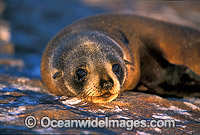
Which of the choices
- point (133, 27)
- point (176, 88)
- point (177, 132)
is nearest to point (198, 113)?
point (177, 132)

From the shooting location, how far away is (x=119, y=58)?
4383mm

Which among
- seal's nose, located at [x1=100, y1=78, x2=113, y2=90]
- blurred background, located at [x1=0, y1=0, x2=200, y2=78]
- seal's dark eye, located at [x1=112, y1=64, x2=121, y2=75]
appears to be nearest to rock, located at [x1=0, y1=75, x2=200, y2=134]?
seal's nose, located at [x1=100, y1=78, x2=113, y2=90]

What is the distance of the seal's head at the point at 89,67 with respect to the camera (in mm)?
3713

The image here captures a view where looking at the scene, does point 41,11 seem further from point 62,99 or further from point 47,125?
point 47,125

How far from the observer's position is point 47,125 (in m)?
2.79

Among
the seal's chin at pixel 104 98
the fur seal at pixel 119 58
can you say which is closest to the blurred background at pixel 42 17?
the fur seal at pixel 119 58

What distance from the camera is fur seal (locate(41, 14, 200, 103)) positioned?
3963 mm

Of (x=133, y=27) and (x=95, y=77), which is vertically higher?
(x=133, y=27)

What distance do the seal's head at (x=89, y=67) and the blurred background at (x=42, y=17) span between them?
346cm

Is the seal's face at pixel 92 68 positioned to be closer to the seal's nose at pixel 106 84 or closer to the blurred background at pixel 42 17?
the seal's nose at pixel 106 84

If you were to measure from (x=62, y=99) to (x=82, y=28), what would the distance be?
1854mm

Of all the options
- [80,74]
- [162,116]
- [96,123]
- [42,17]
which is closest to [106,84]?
[80,74]

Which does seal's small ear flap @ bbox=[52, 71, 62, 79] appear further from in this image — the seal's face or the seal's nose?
the seal's nose

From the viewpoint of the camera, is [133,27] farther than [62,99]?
Yes
